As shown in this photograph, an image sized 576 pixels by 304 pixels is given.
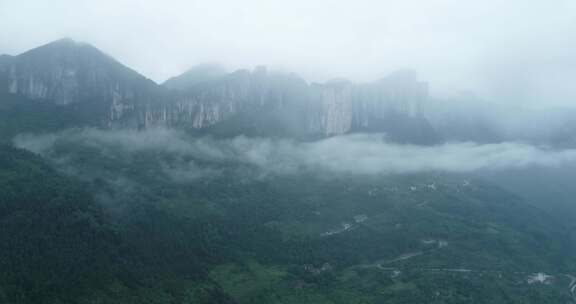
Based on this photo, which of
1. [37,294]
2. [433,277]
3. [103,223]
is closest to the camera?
[37,294]

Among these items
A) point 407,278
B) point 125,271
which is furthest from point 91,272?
point 407,278

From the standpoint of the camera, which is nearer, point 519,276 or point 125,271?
point 125,271

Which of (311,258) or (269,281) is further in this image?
(311,258)

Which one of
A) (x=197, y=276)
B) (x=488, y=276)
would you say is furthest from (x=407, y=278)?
(x=197, y=276)

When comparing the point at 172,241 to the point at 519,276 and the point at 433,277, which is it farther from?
the point at 519,276

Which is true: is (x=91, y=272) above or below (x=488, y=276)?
above

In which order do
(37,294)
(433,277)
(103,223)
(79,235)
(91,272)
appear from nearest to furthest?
(37,294) → (91,272) → (79,235) → (103,223) → (433,277)

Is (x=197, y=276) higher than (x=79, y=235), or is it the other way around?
(x=79, y=235)

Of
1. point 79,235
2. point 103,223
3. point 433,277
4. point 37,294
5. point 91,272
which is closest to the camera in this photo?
point 37,294

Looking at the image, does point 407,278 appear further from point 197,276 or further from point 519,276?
point 197,276
